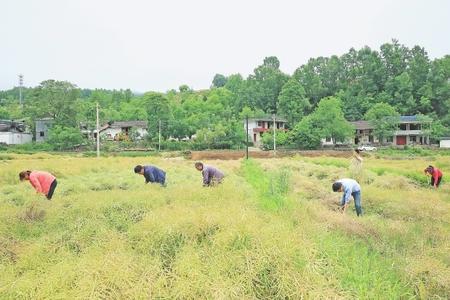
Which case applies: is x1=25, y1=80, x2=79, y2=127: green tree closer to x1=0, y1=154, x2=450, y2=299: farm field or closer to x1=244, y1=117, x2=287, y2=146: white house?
x1=244, y1=117, x2=287, y2=146: white house

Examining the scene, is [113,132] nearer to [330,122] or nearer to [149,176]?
[330,122]

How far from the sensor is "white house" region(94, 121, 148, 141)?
206ft

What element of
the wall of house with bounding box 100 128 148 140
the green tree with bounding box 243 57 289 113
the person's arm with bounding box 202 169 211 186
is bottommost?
the person's arm with bounding box 202 169 211 186

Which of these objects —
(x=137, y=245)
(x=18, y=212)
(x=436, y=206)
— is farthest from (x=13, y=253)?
(x=436, y=206)

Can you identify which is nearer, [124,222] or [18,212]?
[124,222]

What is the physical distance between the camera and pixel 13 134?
59.0 m

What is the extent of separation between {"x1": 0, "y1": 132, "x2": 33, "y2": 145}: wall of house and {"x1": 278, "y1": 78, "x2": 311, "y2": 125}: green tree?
1443 inches

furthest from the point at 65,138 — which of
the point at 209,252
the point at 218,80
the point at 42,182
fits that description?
the point at 218,80

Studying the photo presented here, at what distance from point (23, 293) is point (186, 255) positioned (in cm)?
173

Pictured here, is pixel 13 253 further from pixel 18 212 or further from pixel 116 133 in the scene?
pixel 116 133

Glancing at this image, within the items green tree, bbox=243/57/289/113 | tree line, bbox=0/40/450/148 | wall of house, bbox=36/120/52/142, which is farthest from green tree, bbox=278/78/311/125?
wall of house, bbox=36/120/52/142

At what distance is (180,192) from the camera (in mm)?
9641

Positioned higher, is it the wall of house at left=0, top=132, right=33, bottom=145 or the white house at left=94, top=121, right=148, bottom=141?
the white house at left=94, top=121, right=148, bottom=141

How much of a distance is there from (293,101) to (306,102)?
88.1 inches
